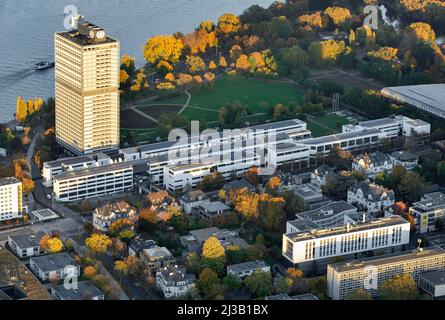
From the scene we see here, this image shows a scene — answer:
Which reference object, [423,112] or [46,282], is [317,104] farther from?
[46,282]

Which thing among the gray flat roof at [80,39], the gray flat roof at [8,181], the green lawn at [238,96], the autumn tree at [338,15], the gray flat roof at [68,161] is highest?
the gray flat roof at [80,39]

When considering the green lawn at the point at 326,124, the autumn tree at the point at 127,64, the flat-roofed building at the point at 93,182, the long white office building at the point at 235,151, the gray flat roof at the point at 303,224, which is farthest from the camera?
the autumn tree at the point at 127,64

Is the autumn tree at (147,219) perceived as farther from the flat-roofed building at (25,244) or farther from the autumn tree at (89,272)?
the autumn tree at (89,272)

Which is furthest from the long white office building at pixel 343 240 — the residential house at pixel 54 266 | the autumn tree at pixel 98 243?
the residential house at pixel 54 266

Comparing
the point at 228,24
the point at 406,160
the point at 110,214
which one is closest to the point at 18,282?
the point at 110,214

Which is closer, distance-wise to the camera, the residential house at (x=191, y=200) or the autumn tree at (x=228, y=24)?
the residential house at (x=191, y=200)

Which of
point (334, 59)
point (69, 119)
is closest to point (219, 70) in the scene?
point (334, 59)

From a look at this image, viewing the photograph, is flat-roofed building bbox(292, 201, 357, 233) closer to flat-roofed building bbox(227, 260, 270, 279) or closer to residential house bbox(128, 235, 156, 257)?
flat-roofed building bbox(227, 260, 270, 279)

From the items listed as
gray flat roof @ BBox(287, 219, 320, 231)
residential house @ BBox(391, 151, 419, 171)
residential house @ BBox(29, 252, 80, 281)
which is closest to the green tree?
gray flat roof @ BBox(287, 219, 320, 231)
